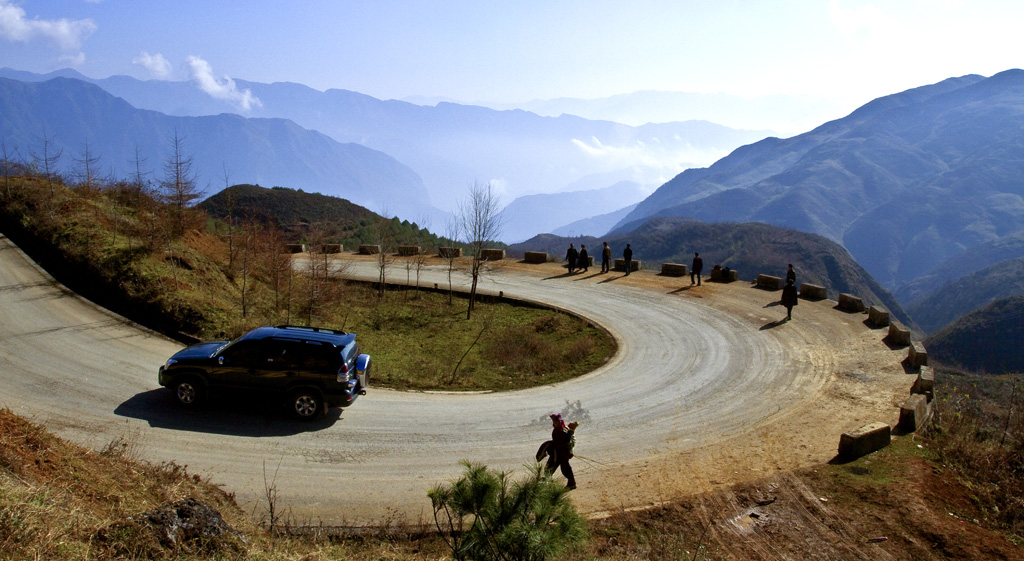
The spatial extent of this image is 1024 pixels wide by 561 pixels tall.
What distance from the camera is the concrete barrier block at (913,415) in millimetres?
13359

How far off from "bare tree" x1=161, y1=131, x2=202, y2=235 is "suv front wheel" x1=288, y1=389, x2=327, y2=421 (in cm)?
1426

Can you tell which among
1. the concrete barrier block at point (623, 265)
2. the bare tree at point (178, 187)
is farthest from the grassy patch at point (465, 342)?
the concrete barrier block at point (623, 265)

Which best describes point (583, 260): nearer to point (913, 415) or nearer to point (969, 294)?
point (913, 415)

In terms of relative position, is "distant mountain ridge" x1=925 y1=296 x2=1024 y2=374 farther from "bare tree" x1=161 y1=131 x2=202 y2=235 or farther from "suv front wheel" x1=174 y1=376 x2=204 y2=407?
"suv front wheel" x1=174 y1=376 x2=204 y2=407

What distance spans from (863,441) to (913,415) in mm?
2163

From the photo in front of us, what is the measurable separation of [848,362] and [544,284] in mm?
15692

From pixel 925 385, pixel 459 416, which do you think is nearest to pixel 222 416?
pixel 459 416

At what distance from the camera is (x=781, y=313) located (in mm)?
24703

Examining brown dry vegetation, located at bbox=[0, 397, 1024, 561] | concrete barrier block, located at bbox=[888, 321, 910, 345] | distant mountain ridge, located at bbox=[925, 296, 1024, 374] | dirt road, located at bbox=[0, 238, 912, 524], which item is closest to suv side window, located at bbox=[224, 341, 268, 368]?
dirt road, located at bbox=[0, 238, 912, 524]

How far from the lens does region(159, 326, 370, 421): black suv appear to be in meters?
12.4

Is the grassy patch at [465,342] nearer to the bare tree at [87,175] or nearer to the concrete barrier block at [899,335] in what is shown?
the concrete barrier block at [899,335]

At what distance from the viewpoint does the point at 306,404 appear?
12.6 metres

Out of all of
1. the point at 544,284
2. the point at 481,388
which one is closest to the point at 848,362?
the point at 481,388

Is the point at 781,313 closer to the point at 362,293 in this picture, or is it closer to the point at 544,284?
the point at 544,284
